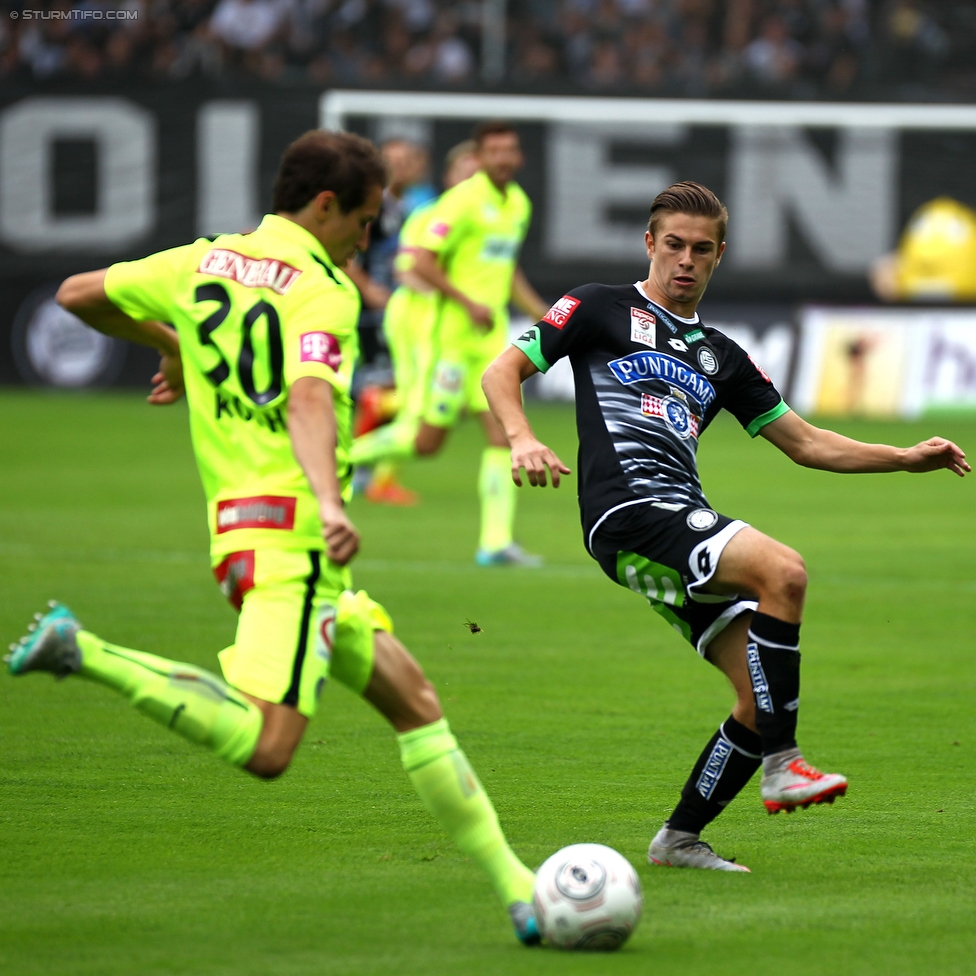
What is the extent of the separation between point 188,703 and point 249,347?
2.93ft

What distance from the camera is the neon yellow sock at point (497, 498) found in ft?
35.7

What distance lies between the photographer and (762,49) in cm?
2375

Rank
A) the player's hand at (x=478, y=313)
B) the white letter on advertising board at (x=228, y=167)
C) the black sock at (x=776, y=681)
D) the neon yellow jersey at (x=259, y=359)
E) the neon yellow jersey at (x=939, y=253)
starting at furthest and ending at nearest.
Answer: the white letter on advertising board at (x=228, y=167)
the neon yellow jersey at (x=939, y=253)
the player's hand at (x=478, y=313)
the black sock at (x=776, y=681)
the neon yellow jersey at (x=259, y=359)

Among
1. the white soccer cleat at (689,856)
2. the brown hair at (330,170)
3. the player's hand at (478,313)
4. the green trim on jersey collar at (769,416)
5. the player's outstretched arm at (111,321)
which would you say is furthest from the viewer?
the player's hand at (478,313)

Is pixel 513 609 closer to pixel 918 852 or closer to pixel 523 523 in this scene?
pixel 523 523

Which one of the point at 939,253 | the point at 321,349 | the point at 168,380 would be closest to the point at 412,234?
the point at 168,380

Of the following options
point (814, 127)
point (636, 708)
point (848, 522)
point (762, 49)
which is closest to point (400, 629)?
point (636, 708)

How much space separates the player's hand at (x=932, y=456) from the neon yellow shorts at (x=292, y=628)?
1799mm

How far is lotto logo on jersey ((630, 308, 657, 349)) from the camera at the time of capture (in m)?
5.22

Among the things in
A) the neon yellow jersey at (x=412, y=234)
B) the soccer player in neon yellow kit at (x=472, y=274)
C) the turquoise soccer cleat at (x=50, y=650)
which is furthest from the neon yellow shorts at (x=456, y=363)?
the turquoise soccer cleat at (x=50, y=650)

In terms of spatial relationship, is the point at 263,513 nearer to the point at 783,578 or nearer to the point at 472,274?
the point at 783,578

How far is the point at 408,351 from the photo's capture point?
14055 mm

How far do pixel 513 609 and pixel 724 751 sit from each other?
15.1 ft

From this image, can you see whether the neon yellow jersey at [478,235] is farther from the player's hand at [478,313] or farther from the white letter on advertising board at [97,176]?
the white letter on advertising board at [97,176]
